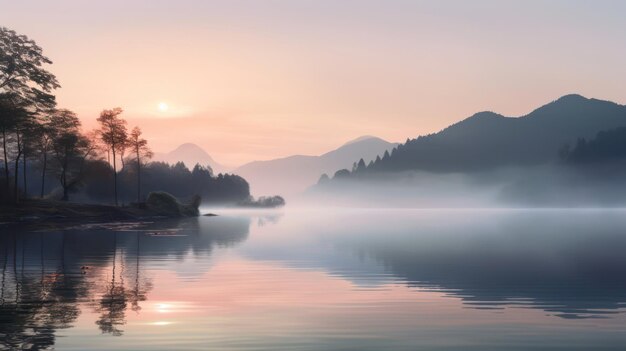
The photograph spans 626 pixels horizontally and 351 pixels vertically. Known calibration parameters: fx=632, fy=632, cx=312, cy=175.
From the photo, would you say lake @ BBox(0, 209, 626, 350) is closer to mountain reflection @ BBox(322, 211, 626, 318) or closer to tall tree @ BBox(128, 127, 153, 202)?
mountain reflection @ BBox(322, 211, 626, 318)

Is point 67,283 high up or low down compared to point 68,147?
down

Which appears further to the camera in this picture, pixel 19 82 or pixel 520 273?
pixel 19 82

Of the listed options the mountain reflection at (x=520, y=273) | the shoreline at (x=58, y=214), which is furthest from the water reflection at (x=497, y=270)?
the shoreline at (x=58, y=214)

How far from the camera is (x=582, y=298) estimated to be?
27.4m

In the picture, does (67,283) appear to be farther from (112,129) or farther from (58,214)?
(112,129)

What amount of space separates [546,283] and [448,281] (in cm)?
497

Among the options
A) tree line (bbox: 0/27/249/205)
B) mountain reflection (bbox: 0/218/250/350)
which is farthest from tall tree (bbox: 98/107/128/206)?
mountain reflection (bbox: 0/218/250/350)

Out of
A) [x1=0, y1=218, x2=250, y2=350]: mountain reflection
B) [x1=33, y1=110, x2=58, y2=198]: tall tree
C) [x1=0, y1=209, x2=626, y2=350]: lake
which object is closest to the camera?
[x1=0, y1=209, x2=626, y2=350]: lake

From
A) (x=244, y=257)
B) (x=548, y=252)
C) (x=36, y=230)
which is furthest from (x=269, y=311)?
(x=36, y=230)

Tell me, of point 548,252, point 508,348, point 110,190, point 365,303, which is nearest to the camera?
point 508,348

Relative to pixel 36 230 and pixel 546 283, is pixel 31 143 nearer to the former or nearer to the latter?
pixel 36 230

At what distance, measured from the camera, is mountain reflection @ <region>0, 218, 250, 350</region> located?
20.2 m

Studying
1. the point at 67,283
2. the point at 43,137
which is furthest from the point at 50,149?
the point at 67,283

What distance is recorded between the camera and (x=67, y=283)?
1193 inches
